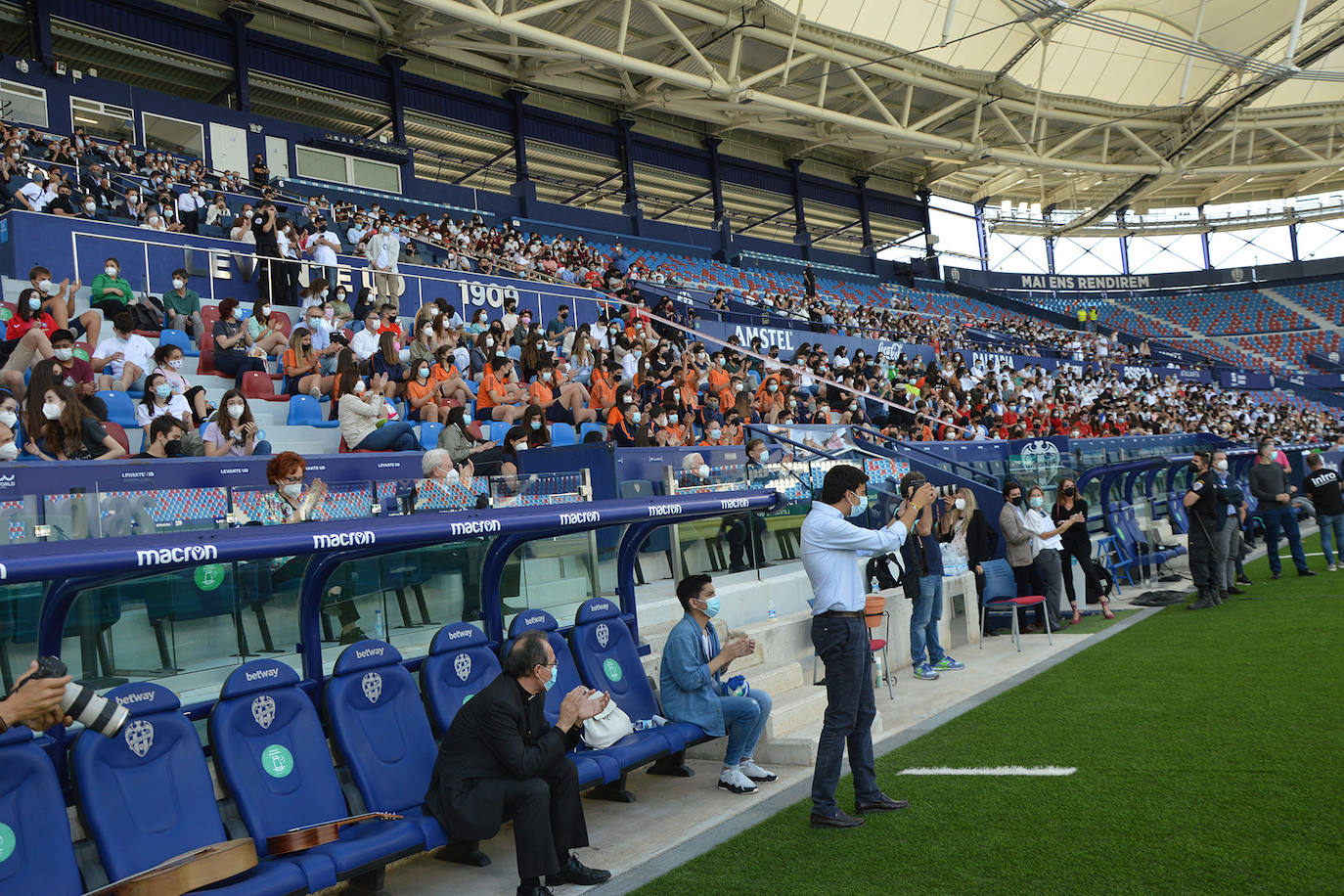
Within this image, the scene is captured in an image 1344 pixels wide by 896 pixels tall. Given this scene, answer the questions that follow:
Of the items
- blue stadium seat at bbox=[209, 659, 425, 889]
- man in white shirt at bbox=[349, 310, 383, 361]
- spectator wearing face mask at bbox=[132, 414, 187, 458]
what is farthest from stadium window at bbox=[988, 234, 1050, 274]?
blue stadium seat at bbox=[209, 659, 425, 889]

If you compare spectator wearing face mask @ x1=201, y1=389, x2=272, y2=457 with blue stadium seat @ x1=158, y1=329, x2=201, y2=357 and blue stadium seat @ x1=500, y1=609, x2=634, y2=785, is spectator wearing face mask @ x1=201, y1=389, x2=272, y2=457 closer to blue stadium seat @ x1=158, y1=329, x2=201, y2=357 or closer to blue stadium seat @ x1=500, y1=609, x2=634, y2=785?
blue stadium seat @ x1=158, y1=329, x2=201, y2=357

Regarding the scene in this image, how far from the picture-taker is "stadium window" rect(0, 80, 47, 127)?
62.7ft

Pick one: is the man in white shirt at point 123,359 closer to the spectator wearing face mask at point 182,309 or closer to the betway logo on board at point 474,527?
the spectator wearing face mask at point 182,309

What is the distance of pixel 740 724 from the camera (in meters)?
6.00

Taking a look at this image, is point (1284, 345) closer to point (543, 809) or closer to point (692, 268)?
point (692, 268)

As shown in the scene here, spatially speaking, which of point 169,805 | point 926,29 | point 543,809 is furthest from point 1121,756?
point 926,29

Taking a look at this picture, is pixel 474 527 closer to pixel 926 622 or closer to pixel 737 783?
pixel 737 783

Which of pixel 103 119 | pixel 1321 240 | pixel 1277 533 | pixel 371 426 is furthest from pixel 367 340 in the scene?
pixel 1321 240

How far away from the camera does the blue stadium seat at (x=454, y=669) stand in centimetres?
518

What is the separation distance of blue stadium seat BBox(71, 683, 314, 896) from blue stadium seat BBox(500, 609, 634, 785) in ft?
5.26

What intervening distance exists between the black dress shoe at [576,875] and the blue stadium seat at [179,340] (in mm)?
9036

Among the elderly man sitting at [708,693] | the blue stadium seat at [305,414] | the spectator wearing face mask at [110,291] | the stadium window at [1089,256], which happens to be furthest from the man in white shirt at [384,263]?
the stadium window at [1089,256]

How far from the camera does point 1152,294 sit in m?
51.7

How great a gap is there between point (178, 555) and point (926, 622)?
7172mm
